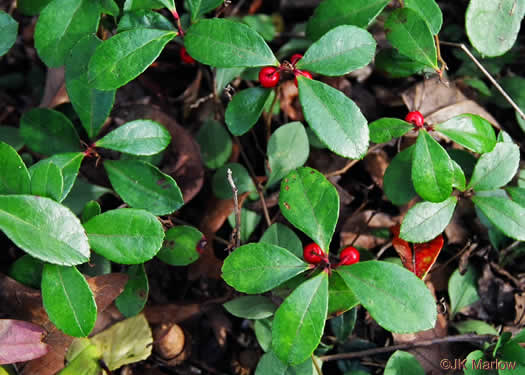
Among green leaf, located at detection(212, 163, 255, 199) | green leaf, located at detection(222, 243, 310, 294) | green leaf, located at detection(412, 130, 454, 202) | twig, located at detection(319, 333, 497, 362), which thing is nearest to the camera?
green leaf, located at detection(222, 243, 310, 294)

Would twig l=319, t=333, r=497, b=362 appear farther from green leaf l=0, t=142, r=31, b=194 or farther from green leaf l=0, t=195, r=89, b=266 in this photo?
green leaf l=0, t=142, r=31, b=194

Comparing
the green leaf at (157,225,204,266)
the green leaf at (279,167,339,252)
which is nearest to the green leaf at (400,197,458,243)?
the green leaf at (279,167,339,252)

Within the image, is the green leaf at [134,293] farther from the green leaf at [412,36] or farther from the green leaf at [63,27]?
the green leaf at [412,36]

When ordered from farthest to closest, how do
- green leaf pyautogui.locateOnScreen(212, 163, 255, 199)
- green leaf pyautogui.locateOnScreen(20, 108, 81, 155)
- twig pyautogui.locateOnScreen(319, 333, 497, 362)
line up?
green leaf pyautogui.locateOnScreen(212, 163, 255, 199), twig pyautogui.locateOnScreen(319, 333, 497, 362), green leaf pyautogui.locateOnScreen(20, 108, 81, 155)

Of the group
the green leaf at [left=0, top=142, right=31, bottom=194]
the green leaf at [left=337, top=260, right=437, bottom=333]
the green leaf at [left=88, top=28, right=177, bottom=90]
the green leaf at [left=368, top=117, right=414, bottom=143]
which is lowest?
the green leaf at [left=337, top=260, right=437, bottom=333]

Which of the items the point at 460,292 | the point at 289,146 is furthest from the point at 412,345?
the point at 289,146

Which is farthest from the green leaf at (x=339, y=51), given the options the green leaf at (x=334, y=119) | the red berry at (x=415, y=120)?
the red berry at (x=415, y=120)

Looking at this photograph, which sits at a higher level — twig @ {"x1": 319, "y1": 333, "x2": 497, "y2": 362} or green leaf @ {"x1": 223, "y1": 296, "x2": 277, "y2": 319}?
green leaf @ {"x1": 223, "y1": 296, "x2": 277, "y2": 319}
